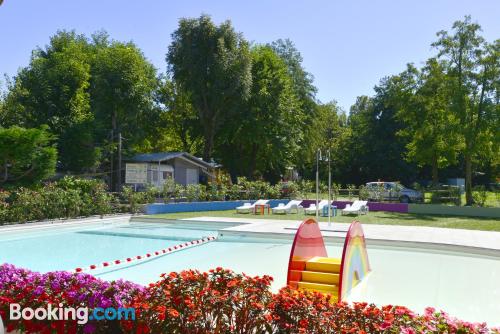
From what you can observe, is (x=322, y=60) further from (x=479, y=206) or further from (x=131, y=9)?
(x=131, y=9)

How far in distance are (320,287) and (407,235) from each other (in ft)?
27.5

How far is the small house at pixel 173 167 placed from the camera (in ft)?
104

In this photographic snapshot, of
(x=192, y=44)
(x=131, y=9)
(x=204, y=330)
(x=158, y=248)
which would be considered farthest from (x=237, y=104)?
(x=204, y=330)

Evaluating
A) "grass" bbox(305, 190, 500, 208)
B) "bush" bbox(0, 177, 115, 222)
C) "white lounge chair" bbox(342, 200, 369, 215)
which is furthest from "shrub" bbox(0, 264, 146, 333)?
"grass" bbox(305, 190, 500, 208)

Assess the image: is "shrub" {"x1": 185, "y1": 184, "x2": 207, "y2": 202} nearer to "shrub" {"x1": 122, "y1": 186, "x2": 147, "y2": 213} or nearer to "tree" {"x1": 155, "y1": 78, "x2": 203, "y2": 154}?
"shrub" {"x1": 122, "y1": 186, "x2": 147, "y2": 213}

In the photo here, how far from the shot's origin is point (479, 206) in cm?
2433

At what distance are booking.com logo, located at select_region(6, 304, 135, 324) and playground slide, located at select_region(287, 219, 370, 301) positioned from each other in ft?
11.5

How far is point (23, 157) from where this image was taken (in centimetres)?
2036

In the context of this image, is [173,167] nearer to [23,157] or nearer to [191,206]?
[191,206]

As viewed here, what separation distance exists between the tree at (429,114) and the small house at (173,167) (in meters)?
16.0

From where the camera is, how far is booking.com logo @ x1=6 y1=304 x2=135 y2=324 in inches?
175

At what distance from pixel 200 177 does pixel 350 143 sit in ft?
61.7

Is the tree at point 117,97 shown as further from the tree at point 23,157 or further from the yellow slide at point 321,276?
the yellow slide at point 321,276

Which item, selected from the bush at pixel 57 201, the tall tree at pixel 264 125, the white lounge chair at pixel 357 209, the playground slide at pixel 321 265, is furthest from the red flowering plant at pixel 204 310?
the tall tree at pixel 264 125
